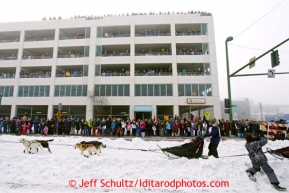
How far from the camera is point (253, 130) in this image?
1642cm

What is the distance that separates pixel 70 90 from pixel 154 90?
1278cm

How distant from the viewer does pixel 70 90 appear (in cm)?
2739

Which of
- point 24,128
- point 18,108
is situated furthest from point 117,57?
point 18,108

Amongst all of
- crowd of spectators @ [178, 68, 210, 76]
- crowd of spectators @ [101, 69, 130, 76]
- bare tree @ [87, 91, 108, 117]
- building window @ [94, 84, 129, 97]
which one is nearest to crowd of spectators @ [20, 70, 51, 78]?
bare tree @ [87, 91, 108, 117]

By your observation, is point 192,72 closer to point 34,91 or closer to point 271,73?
point 271,73

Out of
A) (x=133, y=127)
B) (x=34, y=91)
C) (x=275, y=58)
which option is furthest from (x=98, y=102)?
(x=275, y=58)

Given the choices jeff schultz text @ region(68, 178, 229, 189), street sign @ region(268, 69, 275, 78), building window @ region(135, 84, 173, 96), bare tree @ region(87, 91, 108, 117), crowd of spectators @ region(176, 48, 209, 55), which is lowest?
jeff schultz text @ region(68, 178, 229, 189)

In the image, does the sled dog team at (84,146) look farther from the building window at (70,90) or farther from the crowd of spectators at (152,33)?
the crowd of spectators at (152,33)

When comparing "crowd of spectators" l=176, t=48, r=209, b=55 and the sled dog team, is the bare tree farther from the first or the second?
the sled dog team

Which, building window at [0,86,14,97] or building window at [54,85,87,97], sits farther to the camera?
building window at [0,86,14,97]

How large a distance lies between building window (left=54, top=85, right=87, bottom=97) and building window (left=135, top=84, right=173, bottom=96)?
8.20 m

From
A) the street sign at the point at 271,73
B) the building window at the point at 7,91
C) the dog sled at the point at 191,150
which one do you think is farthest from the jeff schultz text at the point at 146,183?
the building window at the point at 7,91

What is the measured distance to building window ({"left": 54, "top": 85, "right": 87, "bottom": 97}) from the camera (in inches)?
1070

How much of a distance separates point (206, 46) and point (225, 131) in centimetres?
1460
